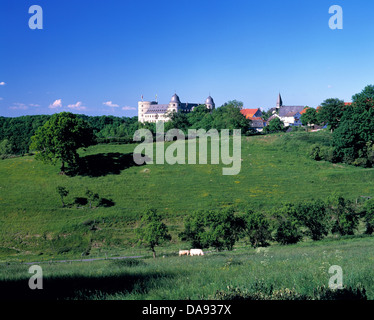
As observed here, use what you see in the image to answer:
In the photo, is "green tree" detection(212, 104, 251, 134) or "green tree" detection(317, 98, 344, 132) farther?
"green tree" detection(212, 104, 251, 134)

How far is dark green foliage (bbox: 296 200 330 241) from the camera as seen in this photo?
114 ft

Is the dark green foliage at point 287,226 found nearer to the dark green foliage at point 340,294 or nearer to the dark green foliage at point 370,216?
the dark green foliage at point 370,216

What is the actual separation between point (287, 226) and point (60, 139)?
44751mm

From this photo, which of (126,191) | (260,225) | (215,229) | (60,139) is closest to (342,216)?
(260,225)

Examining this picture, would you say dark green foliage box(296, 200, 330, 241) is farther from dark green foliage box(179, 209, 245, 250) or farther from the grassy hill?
the grassy hill

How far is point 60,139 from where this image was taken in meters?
61.3

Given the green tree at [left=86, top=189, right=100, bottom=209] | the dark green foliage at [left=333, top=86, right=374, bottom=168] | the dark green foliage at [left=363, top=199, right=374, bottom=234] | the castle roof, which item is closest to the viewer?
the dark green foliage at [left=363, top=199, right=374, bottom=234]

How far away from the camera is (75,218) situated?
47031 mm

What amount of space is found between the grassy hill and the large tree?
395cm

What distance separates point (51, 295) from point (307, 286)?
6682 millimetres

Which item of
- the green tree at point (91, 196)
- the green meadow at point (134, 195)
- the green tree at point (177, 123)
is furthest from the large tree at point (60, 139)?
the green tree at point (177, 123)

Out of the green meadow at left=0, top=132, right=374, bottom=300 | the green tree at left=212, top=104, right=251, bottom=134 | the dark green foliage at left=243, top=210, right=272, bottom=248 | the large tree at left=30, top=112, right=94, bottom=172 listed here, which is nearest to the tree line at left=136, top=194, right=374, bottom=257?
the dark green foliage at left=243, top=210, right=272, bottom=248
